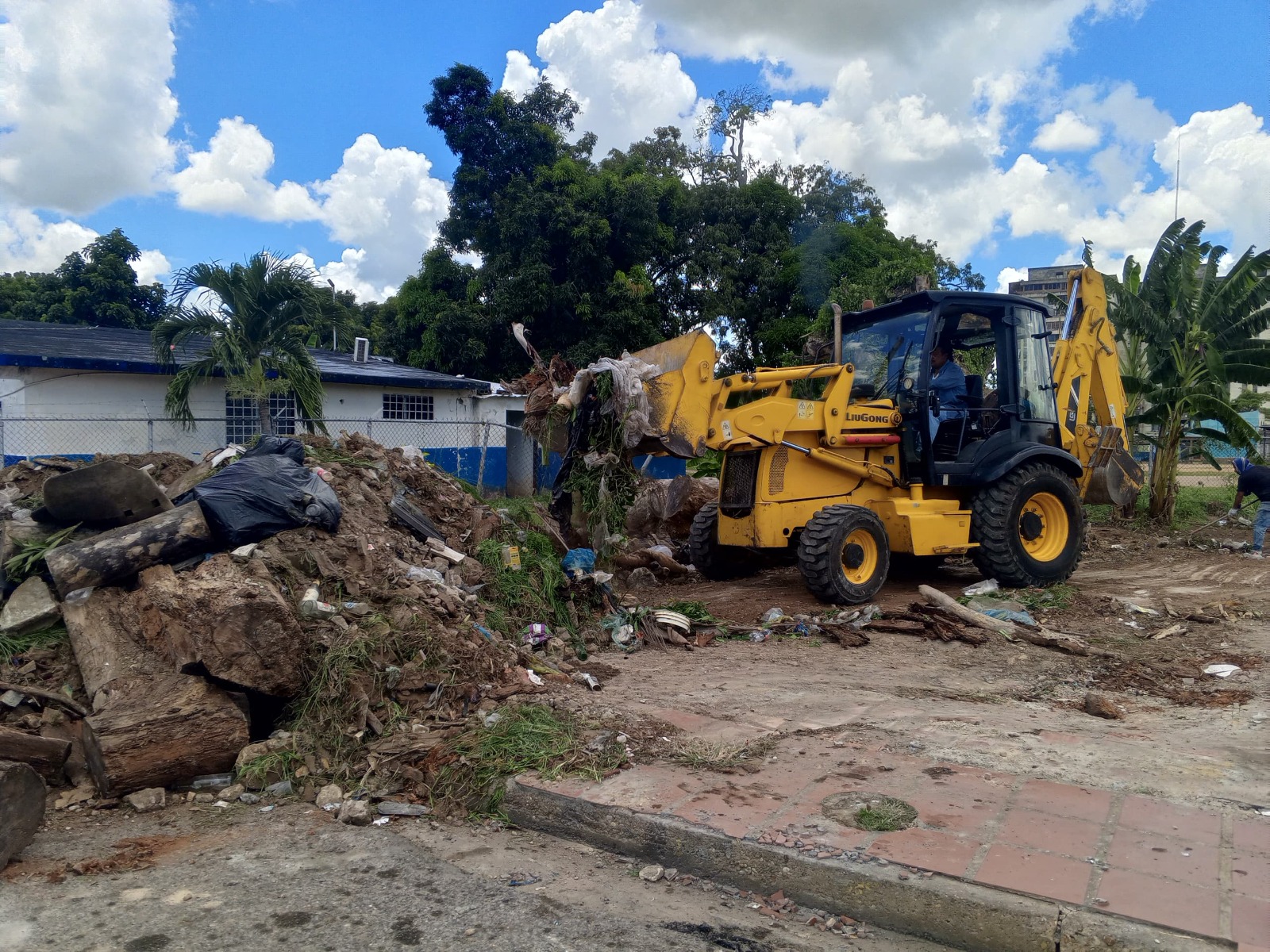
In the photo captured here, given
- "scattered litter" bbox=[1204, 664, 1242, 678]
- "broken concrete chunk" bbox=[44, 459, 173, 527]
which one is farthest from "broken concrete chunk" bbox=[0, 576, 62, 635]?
"scattered litter" bbox=[1204, 664, 1242, 678]

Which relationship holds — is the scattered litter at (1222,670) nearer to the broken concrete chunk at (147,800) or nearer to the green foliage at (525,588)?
the green foliage at (525,588)

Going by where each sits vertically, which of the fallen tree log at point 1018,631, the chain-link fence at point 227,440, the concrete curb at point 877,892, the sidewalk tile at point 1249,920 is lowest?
the concrete curb at point 877,892

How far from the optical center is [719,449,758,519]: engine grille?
8516 mm

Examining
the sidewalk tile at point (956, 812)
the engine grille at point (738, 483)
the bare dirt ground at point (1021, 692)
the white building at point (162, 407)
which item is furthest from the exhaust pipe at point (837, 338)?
the sidewalk tile at point (956, 812)

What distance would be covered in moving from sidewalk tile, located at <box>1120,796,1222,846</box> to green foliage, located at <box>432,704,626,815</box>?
2.22 m

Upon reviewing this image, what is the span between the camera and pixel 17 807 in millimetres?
3793

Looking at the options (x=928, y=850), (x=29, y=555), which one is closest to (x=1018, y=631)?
(x=928, y=850)

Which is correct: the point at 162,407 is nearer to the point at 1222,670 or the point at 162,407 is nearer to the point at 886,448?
the point at 886,448

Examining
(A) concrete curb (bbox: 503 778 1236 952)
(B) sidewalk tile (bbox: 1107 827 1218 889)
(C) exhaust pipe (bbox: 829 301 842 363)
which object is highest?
(C) exhaust pipe (bbox: 829 301 842 363)

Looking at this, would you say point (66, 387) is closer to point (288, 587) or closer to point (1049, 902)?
point (288, 587)

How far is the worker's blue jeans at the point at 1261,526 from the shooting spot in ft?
40.9

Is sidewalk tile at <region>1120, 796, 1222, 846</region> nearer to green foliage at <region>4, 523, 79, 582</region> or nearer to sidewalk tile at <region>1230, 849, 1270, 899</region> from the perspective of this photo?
sidewalk tile at <region>1230, 849, 1270, 899</region>

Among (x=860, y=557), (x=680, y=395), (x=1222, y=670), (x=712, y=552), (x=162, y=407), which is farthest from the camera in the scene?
(x=162, y=407)

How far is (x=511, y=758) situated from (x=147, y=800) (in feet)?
5.79
